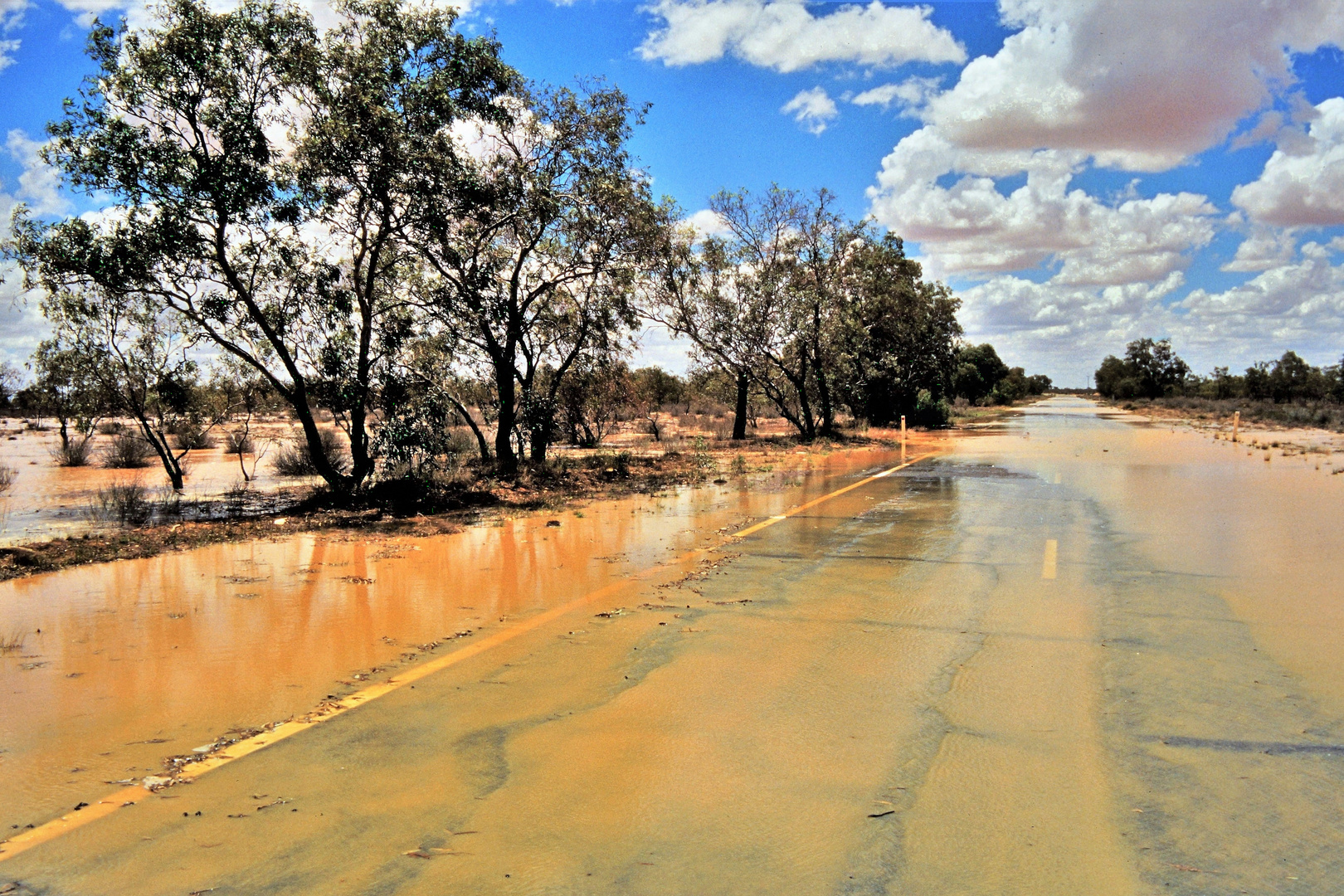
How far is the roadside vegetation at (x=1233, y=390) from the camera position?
185ft

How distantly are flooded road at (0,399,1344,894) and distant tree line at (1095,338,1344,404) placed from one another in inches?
3369

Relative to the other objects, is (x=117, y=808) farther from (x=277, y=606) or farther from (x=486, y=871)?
(x=277, y=606)

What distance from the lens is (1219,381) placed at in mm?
100438

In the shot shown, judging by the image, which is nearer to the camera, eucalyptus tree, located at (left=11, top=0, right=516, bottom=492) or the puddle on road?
the puddle on road

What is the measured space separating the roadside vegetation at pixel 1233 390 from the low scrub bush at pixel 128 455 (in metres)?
55.1

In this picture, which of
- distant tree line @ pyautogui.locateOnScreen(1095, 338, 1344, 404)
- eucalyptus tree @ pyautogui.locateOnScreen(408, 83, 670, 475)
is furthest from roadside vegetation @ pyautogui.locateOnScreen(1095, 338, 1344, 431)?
eucalyptus tree @ pyautogui.locateOnScreen(408, 83, 670, 475)

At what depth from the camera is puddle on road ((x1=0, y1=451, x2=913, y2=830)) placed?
4602mm

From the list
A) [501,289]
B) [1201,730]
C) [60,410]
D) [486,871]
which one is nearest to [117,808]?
[486,871]

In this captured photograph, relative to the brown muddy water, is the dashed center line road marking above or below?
below

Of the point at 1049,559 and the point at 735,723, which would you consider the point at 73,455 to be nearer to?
the point at 1049,559

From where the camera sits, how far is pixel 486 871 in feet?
10.6

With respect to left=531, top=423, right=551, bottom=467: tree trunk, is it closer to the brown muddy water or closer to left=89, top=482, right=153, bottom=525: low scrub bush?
the brown muddy water

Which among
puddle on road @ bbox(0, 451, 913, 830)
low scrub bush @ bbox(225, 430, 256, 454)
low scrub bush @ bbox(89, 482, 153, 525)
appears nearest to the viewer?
puddle on road @ bbox(0, 451, 913, 830)

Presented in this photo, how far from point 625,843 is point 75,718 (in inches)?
147
